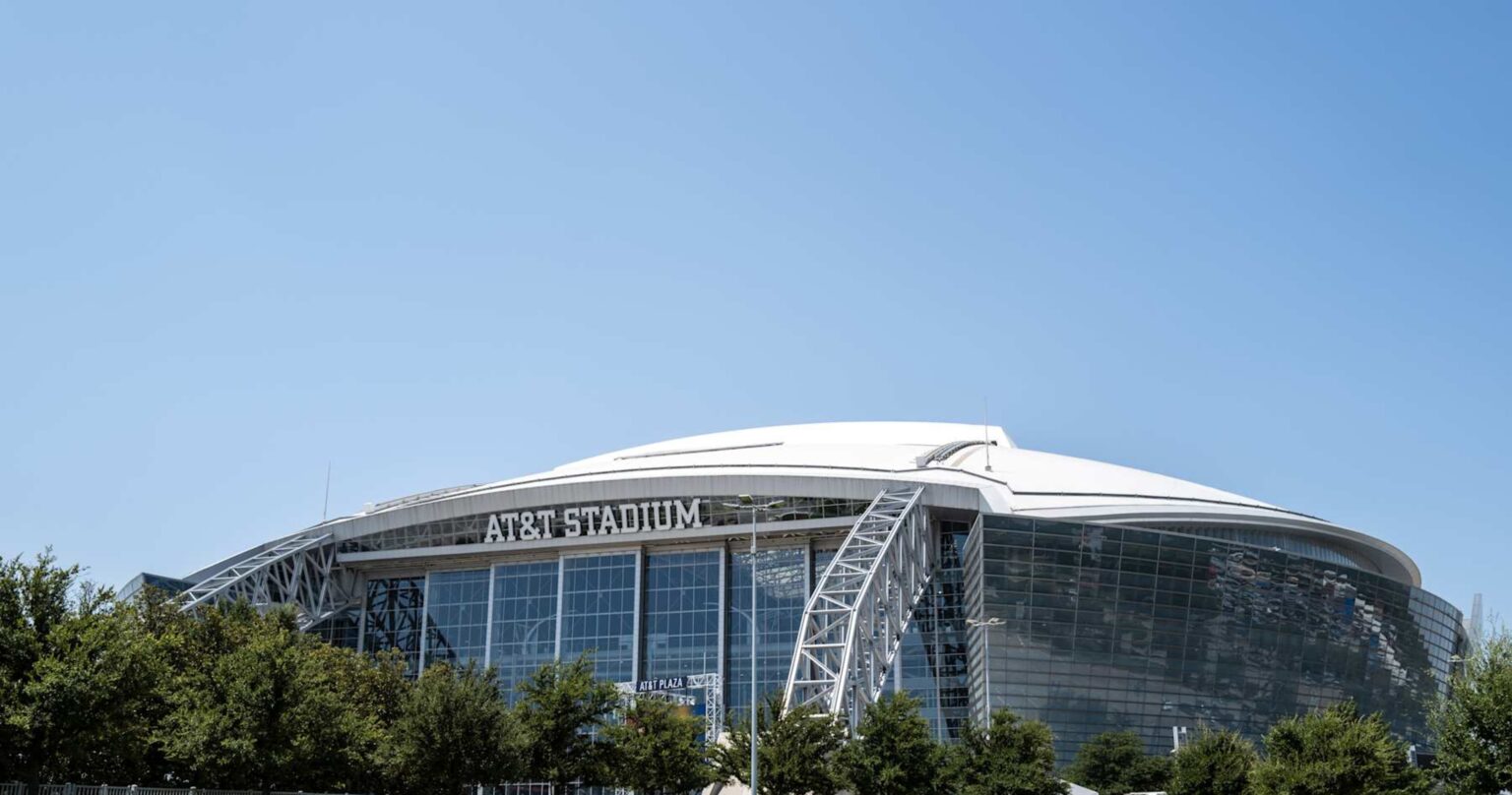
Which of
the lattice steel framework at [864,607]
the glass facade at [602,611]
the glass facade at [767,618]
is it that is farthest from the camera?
the glass facade at [602,611]

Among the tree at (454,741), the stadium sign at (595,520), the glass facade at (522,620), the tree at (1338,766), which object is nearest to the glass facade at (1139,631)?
the stadium sign at (595,520)

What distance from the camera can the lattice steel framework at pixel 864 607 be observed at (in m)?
65.0

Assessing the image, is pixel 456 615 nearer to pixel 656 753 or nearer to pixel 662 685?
pixel 662 685

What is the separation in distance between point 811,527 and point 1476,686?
41.1 m

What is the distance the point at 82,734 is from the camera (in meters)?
35.2

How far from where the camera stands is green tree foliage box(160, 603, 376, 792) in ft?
137

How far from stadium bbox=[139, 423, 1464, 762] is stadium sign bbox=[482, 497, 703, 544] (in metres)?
0.13

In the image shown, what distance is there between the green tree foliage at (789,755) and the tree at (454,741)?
9.08 metres

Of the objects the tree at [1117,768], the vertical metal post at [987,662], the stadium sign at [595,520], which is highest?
the stadium sign at [595,520]

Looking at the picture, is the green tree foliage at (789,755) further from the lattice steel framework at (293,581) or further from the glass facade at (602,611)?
the lattice steel framework at (293,581)

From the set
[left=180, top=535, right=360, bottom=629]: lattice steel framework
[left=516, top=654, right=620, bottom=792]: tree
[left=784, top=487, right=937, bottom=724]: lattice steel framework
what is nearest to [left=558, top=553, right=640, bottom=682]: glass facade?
[left=784, top=487, right=937, bottom=724]: lattice steel framework

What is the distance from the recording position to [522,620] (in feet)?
270

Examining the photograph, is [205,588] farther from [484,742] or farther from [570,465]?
[484,742]

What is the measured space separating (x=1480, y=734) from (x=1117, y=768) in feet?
90.0
